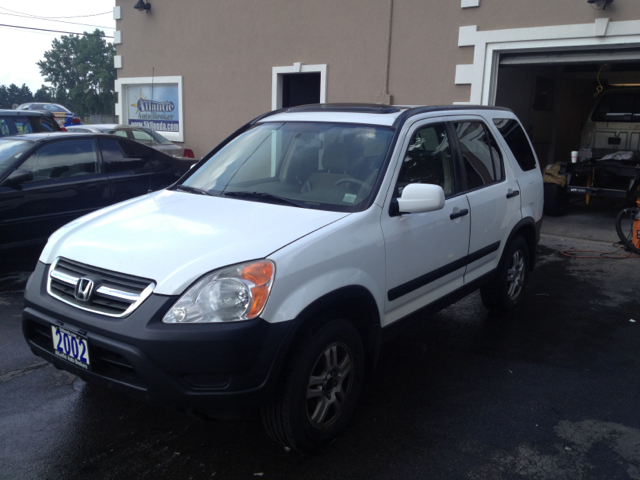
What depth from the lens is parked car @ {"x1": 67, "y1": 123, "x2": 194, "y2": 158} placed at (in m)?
11.2

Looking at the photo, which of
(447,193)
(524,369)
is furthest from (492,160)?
(524,369)

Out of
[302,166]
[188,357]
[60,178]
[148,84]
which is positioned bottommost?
[188,357]

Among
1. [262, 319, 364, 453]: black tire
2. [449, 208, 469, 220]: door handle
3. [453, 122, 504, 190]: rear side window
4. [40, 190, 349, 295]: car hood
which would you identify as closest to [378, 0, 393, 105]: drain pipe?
[453, 122, 504, 190]: rear side window

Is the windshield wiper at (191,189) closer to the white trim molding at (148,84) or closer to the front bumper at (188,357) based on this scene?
the front bumper at (188,357)

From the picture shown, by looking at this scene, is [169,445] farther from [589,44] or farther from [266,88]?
[266,88]

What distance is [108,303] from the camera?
277 centimetres

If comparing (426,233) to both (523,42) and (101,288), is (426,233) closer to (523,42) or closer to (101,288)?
(101,288)

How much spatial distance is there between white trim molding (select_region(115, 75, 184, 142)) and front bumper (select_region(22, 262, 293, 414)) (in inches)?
465

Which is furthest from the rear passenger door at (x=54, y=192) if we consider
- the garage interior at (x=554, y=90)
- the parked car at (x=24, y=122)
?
the garage interior at (x=554, y=90)

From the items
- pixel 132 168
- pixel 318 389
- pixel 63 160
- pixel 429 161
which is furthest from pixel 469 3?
pixel 318 389

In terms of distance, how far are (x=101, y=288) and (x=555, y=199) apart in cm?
923

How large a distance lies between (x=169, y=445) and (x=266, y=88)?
32.7 feet

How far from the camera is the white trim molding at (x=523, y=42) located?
7.93 m

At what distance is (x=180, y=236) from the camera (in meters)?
2.96
